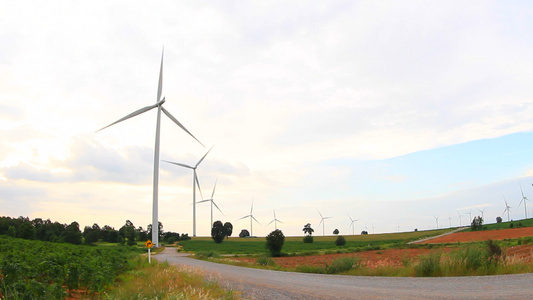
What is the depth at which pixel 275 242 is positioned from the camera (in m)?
57.0

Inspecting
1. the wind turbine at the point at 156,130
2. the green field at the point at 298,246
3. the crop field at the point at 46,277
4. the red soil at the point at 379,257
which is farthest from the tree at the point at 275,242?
the crop field at the point at 46,277

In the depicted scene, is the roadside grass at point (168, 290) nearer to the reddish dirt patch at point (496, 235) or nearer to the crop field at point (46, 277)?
the crop field at point (46, 277)

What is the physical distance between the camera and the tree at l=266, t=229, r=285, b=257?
57.0 meters

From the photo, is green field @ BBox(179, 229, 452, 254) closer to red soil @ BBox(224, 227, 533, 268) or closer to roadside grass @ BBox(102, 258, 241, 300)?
red soil @ BBox(224, 227, 533, 268)

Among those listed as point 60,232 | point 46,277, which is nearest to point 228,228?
point 60,232

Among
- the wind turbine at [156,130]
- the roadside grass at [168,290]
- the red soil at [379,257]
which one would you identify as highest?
the wind turbine at [156,130]

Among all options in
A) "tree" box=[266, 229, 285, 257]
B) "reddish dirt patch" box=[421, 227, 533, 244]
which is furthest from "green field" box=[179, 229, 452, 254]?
"reddish dirt patch" box=[421, 227, 533, 244]

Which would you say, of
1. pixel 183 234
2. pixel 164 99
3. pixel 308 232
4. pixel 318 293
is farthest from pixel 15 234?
pixel 308 232

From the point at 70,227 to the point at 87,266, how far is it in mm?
105112

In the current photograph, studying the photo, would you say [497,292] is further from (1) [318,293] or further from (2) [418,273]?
(2) [418,273]

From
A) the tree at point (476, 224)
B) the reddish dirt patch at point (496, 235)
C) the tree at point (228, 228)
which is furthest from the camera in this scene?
the tree at point (228, 228)

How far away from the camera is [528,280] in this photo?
14.0m

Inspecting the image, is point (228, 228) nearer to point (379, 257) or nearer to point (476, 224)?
point (476, 224)

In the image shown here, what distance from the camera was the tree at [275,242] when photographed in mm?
57044
